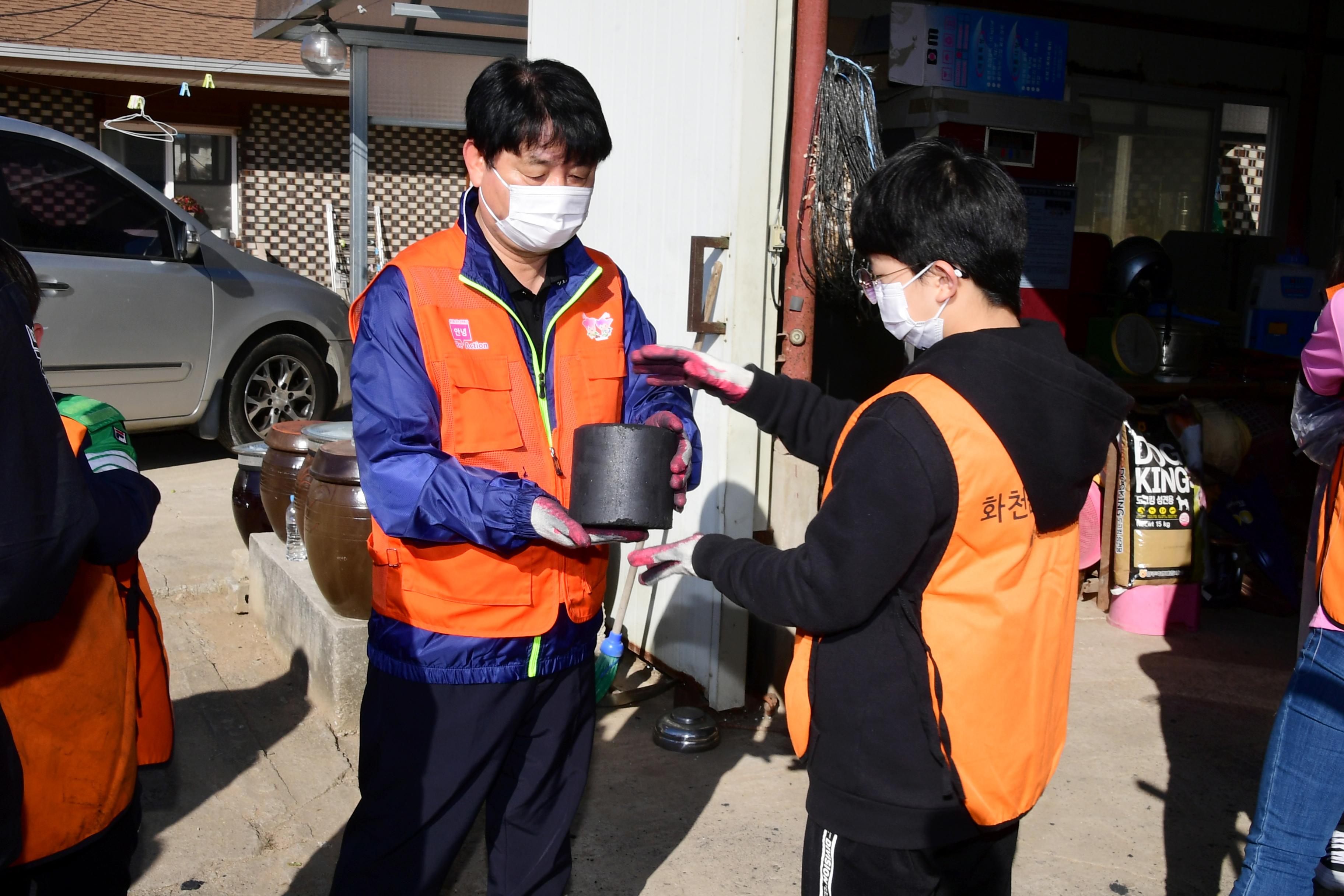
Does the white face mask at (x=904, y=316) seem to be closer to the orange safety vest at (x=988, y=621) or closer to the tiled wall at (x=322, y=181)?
the orange safety vest at (x=988, y=621)

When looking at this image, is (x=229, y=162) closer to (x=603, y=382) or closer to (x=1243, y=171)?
(x=1243, y=171)

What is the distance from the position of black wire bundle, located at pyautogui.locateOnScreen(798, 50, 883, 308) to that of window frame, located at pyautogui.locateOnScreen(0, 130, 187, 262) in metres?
4.69

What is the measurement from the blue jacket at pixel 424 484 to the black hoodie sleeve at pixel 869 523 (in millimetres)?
500

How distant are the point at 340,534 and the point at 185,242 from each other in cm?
398

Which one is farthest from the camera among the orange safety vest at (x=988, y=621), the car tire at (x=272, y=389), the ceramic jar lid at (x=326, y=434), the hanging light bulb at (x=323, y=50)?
the hanging light bulb at (x=323, y=50)

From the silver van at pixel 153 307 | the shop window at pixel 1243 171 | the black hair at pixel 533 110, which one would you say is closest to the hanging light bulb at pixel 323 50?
the silver van at pixel 153 307

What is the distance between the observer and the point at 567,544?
6.28 ft

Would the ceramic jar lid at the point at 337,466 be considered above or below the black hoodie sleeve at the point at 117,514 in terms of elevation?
below

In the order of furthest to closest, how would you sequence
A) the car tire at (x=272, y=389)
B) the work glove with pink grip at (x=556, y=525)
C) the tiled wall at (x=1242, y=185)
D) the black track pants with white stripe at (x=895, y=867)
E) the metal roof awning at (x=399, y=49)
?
the tiled wall at (x=1242, y=185)
the metal roof awning at (x=399, y=49)
the car tire at (x=272, y=389)
the work glove with pink grip at (x=556, y=525)
the black track pants with white stripe at (x=895, y=867)

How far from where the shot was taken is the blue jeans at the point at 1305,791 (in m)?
2.22

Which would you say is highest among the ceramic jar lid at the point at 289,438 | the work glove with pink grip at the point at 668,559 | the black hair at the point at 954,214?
the black hair at the point at 954,214

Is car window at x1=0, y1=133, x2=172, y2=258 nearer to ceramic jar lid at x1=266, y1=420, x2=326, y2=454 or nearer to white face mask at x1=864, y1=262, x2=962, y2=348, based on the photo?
ceramic jar lid at x1=266, y1=420, x2=326, y2=454

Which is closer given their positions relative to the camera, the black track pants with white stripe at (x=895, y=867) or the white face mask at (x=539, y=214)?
the black track pants with white stripe at (x=895, y=867)

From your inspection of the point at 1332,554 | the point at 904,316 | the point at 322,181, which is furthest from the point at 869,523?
the point at 322,181
